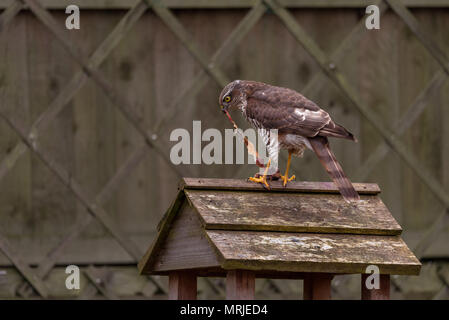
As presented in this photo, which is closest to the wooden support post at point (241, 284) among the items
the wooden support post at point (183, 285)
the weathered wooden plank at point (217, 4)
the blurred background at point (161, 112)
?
the wooden support post at point (183, 285)

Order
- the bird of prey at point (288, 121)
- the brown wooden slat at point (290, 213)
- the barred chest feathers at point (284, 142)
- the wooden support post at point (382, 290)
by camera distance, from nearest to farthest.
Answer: the brown wooden slat at point (290, 213)
the wooden support post at point (382, 290)
the bird of prey at point (288, 121)
the barred chest feathers at point (284, 142)

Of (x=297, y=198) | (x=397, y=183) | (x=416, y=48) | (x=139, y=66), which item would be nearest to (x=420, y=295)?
(x=397, y=183)

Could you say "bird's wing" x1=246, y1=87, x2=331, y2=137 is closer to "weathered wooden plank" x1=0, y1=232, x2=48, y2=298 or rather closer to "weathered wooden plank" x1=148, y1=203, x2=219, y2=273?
"weathered wooden plank" x1=148, y1=203, x2=219, y2=273

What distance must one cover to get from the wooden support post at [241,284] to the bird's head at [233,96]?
95 centimetres

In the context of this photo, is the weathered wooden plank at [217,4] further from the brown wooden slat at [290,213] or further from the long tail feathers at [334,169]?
the brown wooden slat at [290,213]

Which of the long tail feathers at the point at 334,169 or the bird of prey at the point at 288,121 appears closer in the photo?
the long tail feathers at the point at 334,169

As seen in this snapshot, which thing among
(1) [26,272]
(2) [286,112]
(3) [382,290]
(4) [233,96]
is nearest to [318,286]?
(3) [382,290]

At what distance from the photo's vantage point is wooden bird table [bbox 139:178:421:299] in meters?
4.08

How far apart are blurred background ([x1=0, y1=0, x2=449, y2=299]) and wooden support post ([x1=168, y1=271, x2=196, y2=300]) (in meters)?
2.57

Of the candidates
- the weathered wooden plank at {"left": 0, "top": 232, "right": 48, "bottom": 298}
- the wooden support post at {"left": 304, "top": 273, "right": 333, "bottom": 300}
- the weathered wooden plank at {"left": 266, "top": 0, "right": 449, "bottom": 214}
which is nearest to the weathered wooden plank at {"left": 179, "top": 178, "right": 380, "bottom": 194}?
the wooden support post at {"left": 304, "top": 273, "right": 333, "bottom": 300}

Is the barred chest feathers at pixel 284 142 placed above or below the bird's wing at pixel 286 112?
below

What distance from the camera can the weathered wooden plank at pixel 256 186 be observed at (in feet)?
14.5

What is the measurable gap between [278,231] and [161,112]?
336 cm

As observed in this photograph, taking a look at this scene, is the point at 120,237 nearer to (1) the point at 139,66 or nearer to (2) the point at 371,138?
(1) the point at 139,66
